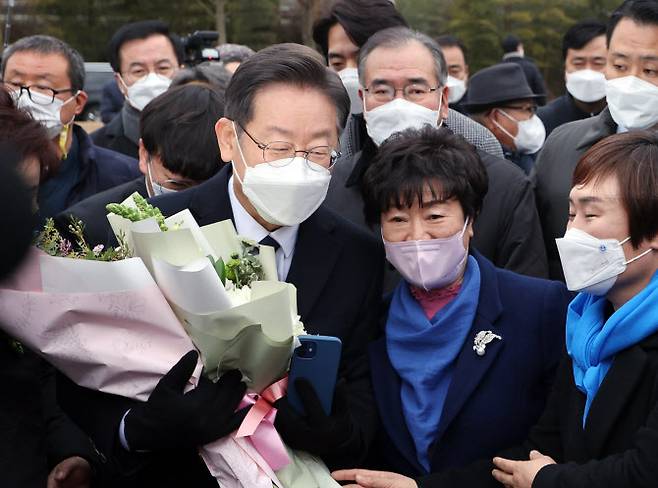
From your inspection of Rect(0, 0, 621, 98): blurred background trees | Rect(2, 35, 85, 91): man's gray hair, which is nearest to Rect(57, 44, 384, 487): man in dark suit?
Rect(2, 35, 85, 91): man's gray hair

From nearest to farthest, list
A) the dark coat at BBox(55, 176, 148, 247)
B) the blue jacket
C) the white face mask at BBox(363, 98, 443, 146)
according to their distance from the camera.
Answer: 1. the blue jacket
2. the dark coat at BBox(55, 176, 148, 247)
3. the white face mask at BBox(363, 98, 443, 146)

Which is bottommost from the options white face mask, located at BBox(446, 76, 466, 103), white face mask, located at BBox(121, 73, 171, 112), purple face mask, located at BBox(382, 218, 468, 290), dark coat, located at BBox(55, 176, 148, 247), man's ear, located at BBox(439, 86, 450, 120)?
white face mask, located at BBox(446, 76, 466, 103)

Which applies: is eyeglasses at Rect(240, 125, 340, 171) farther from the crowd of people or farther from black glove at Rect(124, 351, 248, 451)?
black glove at Rect(124, 351, 248, 451)

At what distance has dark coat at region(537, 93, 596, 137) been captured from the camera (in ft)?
23.4

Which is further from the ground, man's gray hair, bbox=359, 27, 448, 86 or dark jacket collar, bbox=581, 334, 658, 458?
man's gray hair, bbox=359, 27, 448, 86

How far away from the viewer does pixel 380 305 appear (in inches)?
127

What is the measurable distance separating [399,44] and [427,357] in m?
1.58

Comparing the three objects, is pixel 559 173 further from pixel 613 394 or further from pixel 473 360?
pixel 613 394

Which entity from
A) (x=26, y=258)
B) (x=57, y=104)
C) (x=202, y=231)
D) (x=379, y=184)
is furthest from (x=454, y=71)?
(x=26, y=258)

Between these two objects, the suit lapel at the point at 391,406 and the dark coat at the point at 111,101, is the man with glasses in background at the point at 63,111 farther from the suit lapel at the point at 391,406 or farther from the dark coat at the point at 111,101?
the dark coat at the point at 111,101

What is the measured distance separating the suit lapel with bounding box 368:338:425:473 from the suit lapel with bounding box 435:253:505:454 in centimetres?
10

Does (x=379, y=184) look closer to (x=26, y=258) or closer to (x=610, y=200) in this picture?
(x=610, y=200)

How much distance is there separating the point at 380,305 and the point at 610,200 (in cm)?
82

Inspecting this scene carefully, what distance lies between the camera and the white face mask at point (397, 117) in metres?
4.04
